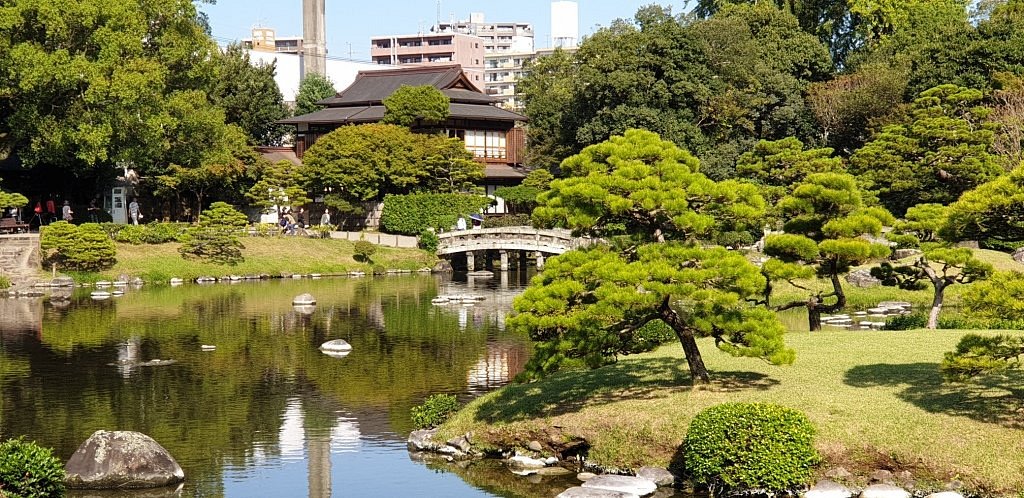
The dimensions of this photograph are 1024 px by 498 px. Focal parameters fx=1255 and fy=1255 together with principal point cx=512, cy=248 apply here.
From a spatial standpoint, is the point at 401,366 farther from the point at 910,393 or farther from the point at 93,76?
the point at 93,76

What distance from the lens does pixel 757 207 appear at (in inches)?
852

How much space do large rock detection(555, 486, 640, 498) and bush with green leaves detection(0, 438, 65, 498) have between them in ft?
23.5

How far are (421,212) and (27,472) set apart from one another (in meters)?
47.4

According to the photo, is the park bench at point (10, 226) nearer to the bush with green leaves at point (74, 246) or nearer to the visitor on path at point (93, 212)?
the bush with green leaves at point (74, 246)

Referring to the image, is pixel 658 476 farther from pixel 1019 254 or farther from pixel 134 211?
pixel 134 211

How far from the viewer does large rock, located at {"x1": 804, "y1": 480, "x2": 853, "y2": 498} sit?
1797cm

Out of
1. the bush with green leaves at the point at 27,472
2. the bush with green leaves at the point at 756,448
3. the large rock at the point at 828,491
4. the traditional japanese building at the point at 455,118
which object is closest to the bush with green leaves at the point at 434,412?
the bush with green leaves at the point at 756,448

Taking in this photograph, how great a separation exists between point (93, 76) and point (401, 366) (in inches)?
1072

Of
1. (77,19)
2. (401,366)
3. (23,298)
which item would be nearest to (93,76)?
(77,19)

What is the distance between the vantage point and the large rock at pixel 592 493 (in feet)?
59.1

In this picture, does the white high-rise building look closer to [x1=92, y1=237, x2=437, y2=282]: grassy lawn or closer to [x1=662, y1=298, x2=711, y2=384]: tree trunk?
[x1=92, y1=237, x2=437, y2=282]: grassy lawn

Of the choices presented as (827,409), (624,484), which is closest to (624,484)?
(624,484)

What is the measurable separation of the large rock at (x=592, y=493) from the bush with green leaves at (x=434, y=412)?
509 centimetres

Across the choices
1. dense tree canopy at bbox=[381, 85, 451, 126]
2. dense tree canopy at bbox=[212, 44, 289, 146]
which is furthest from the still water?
dense tree canopy at bbox=[212, 44, 289, 146]
